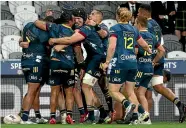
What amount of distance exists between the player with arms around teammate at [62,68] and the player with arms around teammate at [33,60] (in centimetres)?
38

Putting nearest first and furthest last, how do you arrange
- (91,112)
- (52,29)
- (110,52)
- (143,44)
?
(110,52) < (143,44) < (52,29) < (91,112)

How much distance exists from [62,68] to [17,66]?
2.56 metres

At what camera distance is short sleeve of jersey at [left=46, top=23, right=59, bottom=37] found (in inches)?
733

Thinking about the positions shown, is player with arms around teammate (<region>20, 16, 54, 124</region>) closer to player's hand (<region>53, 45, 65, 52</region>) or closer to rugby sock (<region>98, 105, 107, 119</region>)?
player's hand (<region>53, 45, 65, 52</region>)

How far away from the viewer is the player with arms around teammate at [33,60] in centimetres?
1881

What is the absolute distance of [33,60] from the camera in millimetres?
18875

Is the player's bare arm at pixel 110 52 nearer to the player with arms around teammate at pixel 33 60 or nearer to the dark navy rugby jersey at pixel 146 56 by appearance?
the dark navy rugby jersey at pixel 146 56

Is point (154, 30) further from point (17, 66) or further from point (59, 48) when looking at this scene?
point (17, 66)

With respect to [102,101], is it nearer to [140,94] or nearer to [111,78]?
[140,94]

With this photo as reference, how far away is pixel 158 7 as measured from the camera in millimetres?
24125

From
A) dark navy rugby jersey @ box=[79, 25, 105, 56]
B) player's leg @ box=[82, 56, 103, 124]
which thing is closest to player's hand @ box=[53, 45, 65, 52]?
dark navy rugby jersey @ box=[79, 25, 105, 56]

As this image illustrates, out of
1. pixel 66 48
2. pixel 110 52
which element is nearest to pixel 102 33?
pixel 66 48

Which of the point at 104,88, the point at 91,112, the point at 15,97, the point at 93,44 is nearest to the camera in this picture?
the point at 91,112

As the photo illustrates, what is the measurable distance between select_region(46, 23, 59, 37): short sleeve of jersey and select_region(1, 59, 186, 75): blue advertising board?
2301 mm
